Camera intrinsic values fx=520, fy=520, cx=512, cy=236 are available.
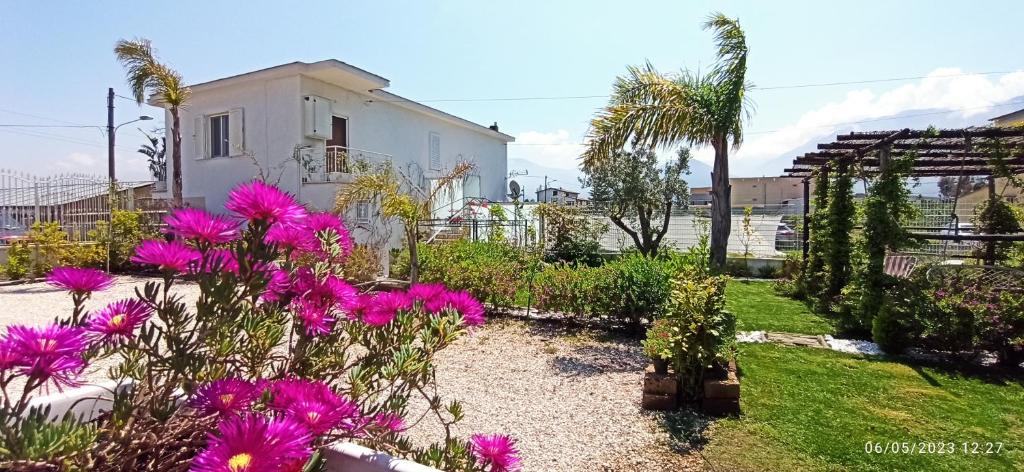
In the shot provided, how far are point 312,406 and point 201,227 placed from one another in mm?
551

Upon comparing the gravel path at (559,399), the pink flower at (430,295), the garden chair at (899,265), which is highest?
the pink flower at (430,295)

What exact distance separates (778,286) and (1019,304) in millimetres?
5798

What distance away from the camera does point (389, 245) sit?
12.4 metres

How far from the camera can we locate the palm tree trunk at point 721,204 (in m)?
7.36

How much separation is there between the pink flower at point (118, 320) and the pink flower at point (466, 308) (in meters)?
0.96

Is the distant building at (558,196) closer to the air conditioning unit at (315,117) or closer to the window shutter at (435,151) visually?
the window shutter at (435,151)

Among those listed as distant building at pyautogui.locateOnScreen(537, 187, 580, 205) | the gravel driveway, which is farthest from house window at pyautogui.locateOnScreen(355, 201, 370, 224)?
the gravel driveway

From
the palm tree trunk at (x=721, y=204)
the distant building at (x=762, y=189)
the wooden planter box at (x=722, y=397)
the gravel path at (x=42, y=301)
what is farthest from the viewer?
the distant building at (x=762, y=189)

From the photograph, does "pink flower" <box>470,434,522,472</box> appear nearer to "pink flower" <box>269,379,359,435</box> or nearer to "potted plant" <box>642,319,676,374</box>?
"pink flower" <box>269,379,359,435</box>

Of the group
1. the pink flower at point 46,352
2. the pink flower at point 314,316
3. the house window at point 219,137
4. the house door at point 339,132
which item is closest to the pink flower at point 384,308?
the pink flower at point 314,316

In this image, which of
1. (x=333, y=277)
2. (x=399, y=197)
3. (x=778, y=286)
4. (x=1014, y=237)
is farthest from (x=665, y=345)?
(x=778, y=286)

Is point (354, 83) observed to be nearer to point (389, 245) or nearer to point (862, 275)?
point (389, 245)

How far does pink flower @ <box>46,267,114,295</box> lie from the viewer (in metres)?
1.50

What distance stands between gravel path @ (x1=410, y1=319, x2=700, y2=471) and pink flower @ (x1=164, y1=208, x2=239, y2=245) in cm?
248
